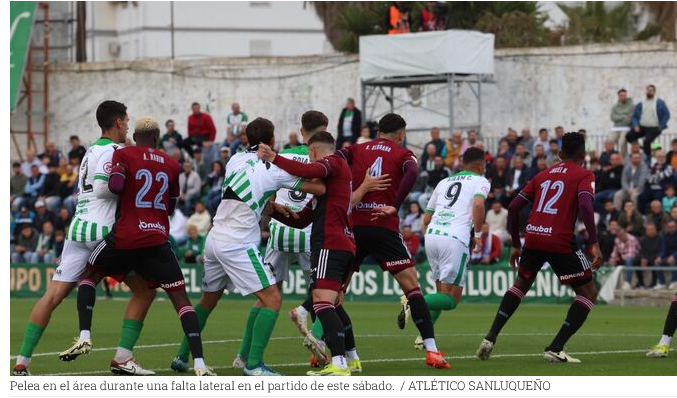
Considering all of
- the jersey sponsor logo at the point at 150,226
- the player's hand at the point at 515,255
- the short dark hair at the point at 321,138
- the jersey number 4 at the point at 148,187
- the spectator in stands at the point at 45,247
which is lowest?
the spectator in stands at the point at 45,247

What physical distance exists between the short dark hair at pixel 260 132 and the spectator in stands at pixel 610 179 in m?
17.3

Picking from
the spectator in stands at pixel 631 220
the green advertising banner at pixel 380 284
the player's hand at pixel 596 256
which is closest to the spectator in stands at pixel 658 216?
the spectator in stands at pixel 631 220

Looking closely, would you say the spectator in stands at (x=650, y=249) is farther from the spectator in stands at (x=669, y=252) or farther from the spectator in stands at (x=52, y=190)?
the spectator in stands at (x=52, y=190)

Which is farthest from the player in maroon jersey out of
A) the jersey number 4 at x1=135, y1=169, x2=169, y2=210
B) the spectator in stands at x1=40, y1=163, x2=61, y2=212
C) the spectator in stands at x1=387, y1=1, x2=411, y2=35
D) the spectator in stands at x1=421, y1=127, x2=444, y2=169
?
the spectator in stands at x1=387, y1=1, x2=411, y2=35

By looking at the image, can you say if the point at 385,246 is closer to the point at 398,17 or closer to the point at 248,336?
the point at 248,336

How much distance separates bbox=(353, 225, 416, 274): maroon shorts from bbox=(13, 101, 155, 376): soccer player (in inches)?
79.1

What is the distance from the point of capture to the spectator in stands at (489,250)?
2735 centimetres

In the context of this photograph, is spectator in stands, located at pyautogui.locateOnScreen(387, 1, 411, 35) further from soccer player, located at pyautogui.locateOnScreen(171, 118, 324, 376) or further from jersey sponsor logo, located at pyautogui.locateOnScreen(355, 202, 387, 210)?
soccer player, located at pyautogui.locateOnScreen(171, 118, 324, 376)

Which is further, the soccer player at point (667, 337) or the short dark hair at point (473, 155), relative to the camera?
the short dark hair at point (473, 155)

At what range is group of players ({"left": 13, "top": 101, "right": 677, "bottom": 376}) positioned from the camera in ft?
37.9

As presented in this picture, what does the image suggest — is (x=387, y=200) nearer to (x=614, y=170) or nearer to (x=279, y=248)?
(x=279, y=248)

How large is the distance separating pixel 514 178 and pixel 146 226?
719 inches

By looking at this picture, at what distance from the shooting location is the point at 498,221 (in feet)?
93.0

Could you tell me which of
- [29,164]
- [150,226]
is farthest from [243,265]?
[29,164]
